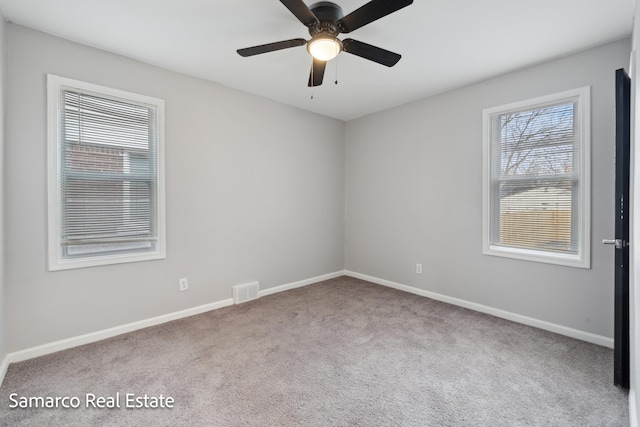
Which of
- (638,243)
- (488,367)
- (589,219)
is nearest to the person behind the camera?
(638,243)

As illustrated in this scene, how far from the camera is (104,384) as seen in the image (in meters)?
1.97

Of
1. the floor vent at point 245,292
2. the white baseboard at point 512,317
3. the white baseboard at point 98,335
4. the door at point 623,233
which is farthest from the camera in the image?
the floor vent at point 245,292

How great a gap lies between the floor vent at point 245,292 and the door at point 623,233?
10.7 ft

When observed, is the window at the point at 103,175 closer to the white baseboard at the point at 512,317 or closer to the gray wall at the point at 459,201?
the gray wall at the point at 459,201

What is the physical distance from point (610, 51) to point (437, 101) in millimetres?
1505

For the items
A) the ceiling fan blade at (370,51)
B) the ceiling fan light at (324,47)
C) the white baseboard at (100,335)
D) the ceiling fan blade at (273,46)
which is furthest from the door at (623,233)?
the white baseboard at (100,335)

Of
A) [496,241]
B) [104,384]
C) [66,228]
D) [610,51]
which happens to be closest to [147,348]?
[104,384]

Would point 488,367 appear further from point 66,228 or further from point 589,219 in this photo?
point 66,228

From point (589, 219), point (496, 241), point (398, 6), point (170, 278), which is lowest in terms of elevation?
point (170, 278)

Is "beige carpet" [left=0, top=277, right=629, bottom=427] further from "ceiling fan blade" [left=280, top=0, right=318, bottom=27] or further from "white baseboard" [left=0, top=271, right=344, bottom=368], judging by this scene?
"ceiling fan blade" [left=280, top=0, right=318, bottom=27]

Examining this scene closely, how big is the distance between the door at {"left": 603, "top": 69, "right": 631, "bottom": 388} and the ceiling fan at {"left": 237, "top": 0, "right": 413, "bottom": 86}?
1507mm

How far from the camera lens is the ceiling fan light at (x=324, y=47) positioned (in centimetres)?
196

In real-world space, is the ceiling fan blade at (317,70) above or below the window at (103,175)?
above

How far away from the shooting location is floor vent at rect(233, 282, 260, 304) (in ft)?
11.4
